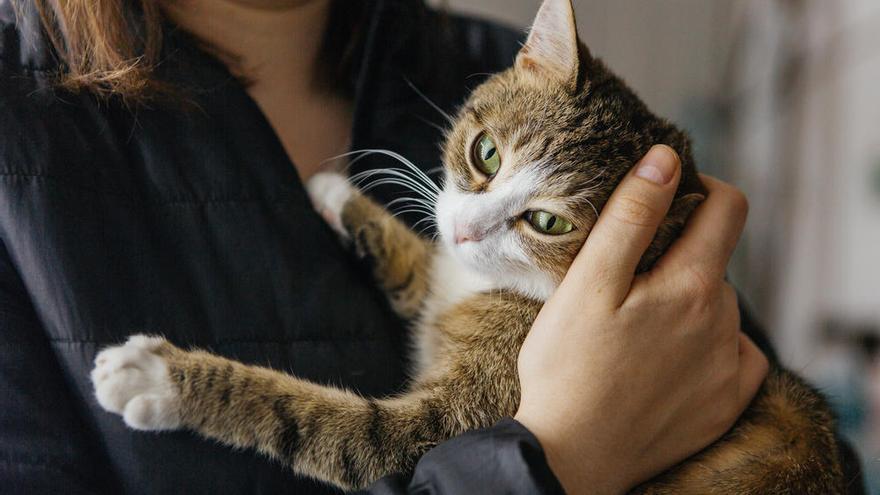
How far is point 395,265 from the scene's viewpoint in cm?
127

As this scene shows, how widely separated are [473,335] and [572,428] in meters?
0.28

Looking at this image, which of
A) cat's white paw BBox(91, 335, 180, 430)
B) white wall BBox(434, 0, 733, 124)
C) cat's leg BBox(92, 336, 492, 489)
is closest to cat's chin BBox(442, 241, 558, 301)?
cat's leg BBox(92, 336, 492, 489)

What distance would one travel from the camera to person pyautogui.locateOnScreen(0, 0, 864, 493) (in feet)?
2.84

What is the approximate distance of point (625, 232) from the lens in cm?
94

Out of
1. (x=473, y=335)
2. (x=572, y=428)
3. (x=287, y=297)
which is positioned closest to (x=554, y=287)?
(x=473, y=335)

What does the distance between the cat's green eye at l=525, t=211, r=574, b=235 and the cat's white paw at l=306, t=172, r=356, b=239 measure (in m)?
0.36

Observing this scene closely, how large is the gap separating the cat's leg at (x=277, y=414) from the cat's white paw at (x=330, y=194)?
32cm

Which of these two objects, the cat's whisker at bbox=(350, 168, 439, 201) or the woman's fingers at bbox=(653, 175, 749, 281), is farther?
the cat's whisker at bbox=(350, 168, 439, 201)

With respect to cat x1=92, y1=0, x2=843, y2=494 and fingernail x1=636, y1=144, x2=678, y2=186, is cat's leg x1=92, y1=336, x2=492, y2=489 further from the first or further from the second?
fingernail x1=636, y1=144, x2=678, y2=186

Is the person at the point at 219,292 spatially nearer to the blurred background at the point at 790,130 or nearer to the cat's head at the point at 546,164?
the cat's head at the point at 546,164

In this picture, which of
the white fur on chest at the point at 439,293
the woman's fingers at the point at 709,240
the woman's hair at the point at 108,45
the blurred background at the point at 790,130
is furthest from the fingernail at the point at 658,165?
the blurred background at the point at 790,130

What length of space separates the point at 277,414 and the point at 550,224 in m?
0.49

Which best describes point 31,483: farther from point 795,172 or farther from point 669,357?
point 795,172

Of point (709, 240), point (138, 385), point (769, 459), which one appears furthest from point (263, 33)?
point (769, 459)
